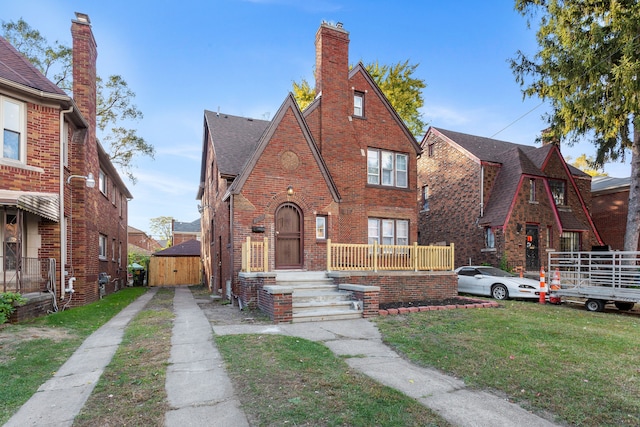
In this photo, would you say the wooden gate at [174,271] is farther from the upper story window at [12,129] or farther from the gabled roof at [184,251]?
the upper story window at [12,129]

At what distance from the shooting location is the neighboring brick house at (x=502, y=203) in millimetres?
19312

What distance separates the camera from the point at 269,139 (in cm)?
1295

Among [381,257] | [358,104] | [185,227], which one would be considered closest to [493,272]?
[381,257]

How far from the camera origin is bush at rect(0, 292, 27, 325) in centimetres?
825

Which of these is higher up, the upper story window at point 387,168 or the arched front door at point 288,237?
the upper story window at point 387,168

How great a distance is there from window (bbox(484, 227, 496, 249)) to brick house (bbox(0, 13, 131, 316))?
60.0ft

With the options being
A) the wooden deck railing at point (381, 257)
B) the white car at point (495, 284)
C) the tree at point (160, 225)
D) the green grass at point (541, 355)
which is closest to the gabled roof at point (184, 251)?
the wooden deck railing at point (381, 257)

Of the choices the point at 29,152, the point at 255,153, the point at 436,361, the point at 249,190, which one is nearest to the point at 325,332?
the point at 436,361

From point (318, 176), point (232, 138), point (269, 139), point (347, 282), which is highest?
point (232, 138)

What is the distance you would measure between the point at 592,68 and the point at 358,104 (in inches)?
357

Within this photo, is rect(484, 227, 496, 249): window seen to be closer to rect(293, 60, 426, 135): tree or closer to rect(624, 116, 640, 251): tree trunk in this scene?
rect(624, 116, 640, 251): tree trunk

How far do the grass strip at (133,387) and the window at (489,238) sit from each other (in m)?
17.2

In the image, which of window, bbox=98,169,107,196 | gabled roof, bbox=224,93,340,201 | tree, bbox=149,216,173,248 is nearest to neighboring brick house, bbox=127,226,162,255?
tree, bbox=149,216,173,248

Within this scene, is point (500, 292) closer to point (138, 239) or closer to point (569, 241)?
→ point (569, 241)
